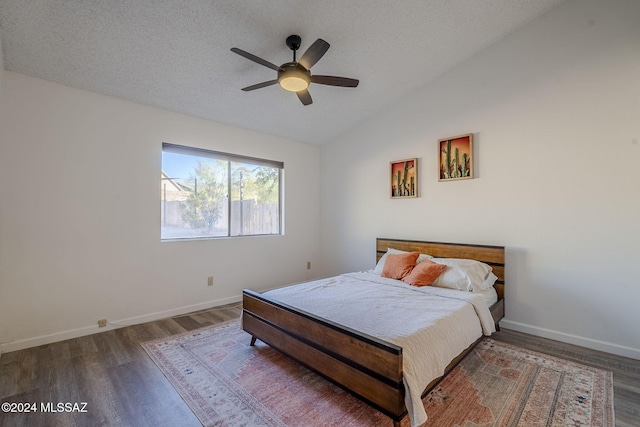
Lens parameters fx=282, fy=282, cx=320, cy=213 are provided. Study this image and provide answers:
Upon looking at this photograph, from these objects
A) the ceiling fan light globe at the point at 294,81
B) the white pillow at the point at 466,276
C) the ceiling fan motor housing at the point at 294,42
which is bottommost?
the white pillow at the point at 466,276

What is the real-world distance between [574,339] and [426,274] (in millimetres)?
1519

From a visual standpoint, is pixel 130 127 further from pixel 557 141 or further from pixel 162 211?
pixel 557 141

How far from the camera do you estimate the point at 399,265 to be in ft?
11.4

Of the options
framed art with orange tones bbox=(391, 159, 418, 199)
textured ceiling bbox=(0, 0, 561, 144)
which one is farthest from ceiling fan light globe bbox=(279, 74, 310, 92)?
framed art with orange tones bbox=(391, 159, 418, 199)

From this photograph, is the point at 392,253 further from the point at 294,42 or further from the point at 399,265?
the point at 294,42

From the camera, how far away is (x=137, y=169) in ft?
11.0

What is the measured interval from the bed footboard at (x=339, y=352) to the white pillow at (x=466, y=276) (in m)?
1.66

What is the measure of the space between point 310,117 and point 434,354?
140 inches

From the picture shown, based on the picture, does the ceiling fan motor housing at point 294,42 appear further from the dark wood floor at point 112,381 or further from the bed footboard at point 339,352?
the dark wood floor at point 112,381

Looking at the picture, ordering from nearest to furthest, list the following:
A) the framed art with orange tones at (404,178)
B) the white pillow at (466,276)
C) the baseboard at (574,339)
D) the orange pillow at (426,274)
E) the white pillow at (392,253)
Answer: the baseboard at (574,339) < the white pillow at (466,276) < the orange pillow at (426,274) < the white pillow at (392,253) < the framed art with orange tones at (404,178)

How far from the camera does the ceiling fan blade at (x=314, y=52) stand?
2141 millimetres

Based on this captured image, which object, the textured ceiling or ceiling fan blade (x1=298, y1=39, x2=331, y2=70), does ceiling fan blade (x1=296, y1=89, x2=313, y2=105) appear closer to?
ceiling fan blade (x1=298, y1=39, x2=331, y2=70)

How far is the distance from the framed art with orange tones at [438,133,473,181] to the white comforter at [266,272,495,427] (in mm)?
1532

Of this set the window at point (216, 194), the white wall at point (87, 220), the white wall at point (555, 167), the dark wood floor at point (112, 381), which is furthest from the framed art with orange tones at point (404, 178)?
the white wall at point (87, 220)
